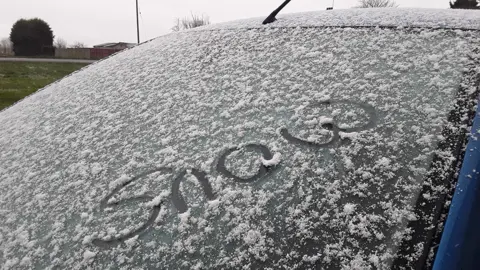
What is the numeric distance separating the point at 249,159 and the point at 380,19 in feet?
2.25

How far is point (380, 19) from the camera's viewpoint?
1.28 meters

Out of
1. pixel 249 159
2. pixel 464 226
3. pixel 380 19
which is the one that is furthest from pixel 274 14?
pixel 464 226

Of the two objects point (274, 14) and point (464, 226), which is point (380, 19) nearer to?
point (274, 14)

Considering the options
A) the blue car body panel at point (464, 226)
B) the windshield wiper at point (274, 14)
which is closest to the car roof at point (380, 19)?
the windshield wiper at point (274, 14)

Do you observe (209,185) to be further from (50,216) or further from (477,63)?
(477,63)

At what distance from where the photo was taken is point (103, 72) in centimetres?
153

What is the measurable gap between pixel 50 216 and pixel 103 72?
730 millimetres

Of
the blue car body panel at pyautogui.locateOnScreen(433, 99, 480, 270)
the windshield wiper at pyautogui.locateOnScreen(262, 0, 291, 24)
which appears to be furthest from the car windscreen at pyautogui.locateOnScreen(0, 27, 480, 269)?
the windshield wiper at pyautogui.locateOnScreen(262, 0, 291, 24)

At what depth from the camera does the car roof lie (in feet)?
3.86

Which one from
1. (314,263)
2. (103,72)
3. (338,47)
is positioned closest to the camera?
(314,263)

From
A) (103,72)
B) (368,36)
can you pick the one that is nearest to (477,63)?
(368,36)

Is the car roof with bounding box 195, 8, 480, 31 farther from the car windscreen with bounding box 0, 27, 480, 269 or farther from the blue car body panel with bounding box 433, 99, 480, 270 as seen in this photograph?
the blue car body panel with bounding box 433, 99, 480, 270

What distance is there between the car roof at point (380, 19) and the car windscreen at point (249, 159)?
57mm

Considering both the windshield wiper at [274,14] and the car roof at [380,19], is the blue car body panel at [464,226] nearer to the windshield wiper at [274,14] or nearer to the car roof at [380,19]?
the car roof at [380,19]
